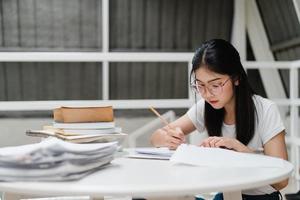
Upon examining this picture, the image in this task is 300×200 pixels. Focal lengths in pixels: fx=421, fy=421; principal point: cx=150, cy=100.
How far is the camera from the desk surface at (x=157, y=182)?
0.84m

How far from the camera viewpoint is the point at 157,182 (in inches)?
35.6

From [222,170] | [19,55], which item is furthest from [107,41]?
[222,170]

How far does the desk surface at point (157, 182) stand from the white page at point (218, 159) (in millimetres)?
40

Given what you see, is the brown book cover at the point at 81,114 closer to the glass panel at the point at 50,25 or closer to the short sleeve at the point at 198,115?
the short sleeve at the point at 198,115

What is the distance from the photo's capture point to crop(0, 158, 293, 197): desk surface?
33.0 inches

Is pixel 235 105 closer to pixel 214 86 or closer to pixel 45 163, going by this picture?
pixel 214 86

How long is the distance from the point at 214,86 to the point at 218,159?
0.42 m

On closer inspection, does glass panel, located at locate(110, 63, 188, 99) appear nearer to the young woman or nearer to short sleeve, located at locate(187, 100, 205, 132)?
short sleeve, located at locate(187, 100, 205, 132)

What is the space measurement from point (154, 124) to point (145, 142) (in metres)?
0.19

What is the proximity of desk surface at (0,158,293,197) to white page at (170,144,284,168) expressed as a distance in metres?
0.04

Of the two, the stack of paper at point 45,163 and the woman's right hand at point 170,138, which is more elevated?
the stack of paper at point 45,163

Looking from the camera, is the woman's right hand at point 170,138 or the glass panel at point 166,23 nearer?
the woman's right hand at point 170,138

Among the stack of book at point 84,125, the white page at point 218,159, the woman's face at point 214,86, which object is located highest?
the woman's face at point 214,86

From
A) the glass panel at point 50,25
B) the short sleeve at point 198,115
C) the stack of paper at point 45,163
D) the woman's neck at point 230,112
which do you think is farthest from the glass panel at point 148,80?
the stack of paper at point 45,163
